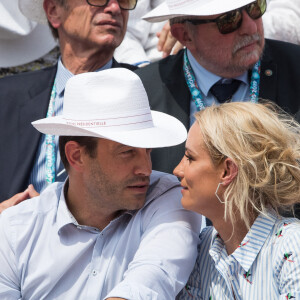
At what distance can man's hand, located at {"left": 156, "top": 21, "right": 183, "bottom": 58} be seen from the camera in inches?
166

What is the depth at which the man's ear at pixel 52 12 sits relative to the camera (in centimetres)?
425

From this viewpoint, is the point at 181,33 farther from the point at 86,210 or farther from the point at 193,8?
the point at 86,210

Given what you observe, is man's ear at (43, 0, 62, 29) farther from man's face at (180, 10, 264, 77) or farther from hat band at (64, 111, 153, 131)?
hat band at (64, 111, 153, 131)

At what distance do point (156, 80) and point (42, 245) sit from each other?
1325 millimetres

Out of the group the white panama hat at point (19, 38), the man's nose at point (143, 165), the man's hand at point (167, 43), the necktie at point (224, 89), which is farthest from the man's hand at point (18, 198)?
the white panama hat at point (19, 38)

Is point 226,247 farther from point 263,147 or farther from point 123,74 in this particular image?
point 123,74

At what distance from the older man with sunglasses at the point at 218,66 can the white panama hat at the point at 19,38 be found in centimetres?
116

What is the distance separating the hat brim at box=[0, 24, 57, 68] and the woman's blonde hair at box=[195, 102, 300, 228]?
2346mm

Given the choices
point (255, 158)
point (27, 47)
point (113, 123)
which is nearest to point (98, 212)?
point (113, 123)

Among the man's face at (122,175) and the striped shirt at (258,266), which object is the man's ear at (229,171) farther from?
the man's face at (122,175)

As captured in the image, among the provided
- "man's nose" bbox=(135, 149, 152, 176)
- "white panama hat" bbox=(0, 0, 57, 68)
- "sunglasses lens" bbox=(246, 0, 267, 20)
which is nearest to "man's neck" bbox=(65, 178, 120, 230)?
"man's nose" bbox=(135, 149, 152, 176)

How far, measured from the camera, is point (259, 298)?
2.53 meters

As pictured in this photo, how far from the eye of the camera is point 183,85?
379 centimetres

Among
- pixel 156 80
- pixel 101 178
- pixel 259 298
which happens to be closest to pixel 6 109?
pixel 156 80
